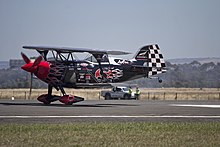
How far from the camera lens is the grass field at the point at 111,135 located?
13062 mm

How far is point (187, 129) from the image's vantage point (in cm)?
1630

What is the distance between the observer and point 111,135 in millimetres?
14562

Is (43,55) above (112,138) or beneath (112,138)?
above

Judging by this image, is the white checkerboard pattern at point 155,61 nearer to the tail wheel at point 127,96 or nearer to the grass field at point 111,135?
the tail wheel at point 127,96

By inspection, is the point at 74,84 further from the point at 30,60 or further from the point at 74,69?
the point at 30,60

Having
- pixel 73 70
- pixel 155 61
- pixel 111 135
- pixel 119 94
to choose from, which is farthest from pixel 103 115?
pixel 119 94

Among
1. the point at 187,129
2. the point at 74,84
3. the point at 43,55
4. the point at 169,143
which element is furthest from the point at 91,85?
the point at 169,143

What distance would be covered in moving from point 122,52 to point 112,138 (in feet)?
69.1

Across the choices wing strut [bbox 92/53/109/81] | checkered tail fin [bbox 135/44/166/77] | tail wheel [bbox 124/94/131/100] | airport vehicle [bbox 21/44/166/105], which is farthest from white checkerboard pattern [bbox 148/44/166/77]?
tail wheel [bbox 124/94/131/100]

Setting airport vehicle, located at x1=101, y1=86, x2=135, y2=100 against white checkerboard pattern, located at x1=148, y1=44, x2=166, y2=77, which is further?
airport vehicle, located at x1=101, y1=86, x2=135, y2=100

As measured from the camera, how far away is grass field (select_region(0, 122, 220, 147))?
42.9 ft

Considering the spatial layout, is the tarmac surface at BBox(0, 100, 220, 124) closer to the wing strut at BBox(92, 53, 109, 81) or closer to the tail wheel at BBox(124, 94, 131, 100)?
the wing strut at BBox(92, 53, 109, 81)

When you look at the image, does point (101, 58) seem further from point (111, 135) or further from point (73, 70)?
point (111, 135)

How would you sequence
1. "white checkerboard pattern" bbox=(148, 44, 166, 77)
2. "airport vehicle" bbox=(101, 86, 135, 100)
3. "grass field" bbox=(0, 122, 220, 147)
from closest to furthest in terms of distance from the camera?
"grass field" bbox=(0, 122, 220, 147) → "white checkerboard pattern" bbox=(148, 44, 166, 77) → "airport vehicle" bbox=(101, 86, 135, 100)
